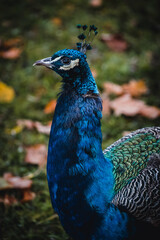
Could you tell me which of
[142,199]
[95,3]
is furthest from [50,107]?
[95,3]

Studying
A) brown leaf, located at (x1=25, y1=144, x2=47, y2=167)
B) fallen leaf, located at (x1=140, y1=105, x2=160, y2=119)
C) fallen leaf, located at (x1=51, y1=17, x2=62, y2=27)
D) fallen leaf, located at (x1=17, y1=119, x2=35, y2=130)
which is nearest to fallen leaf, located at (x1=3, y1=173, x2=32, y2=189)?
brown leaf, located at (x1=25, y1=144, x2=47, y2=167)

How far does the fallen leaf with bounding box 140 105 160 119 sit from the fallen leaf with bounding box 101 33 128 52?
46.8 inches

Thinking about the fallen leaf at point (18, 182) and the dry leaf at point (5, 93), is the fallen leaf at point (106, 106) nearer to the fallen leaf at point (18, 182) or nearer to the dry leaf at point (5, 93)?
the dry leaf at point (5, 93)

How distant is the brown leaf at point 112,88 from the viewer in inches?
125

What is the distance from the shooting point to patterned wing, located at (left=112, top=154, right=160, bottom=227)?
169 cm

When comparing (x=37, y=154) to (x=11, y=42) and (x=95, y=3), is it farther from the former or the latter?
(x=95, y=3)

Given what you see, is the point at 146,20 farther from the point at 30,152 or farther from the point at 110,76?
the point at 30,152

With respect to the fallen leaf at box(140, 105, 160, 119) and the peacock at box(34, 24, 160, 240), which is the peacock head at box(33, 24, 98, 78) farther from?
the fallen leaf at box(140, 105, 160, 119)

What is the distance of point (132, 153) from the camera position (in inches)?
75.5

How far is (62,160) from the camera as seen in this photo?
5.35ft

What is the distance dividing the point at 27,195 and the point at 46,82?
154 cm

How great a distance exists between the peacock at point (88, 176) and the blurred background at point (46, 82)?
563mm

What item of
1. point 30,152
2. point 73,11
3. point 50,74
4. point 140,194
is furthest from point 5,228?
point 73,11

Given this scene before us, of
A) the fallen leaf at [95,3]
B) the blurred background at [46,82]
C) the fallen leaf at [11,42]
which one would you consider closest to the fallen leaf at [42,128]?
the blurred background at [46,82]
